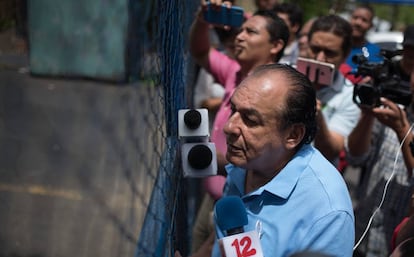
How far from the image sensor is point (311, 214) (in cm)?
177

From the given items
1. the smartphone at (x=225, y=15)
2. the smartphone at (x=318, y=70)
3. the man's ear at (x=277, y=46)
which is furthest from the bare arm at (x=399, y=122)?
the smartphone at (x=225, y=15)

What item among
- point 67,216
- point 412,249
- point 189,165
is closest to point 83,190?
point 67,216

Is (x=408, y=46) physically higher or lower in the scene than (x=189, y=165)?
higher

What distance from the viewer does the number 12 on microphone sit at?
5.29 feet

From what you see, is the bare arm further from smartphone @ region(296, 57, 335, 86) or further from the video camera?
smartphone @ region(296, 57, 335, 86)

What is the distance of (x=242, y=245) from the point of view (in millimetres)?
1631

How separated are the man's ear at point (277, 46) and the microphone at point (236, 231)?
4.90 ft

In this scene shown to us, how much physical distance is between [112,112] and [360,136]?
510 cm

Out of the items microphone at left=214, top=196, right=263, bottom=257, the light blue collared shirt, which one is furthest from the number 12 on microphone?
the light blue collared shirt

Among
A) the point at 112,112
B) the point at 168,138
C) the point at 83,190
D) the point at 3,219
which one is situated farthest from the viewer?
the point at 112,112

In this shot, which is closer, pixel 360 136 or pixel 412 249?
pixel 412 249

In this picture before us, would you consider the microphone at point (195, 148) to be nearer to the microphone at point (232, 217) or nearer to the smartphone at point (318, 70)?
the microphone at point (232, 217)

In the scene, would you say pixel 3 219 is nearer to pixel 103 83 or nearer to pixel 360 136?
pixel 360 136

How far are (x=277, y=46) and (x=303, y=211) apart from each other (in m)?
1.43
